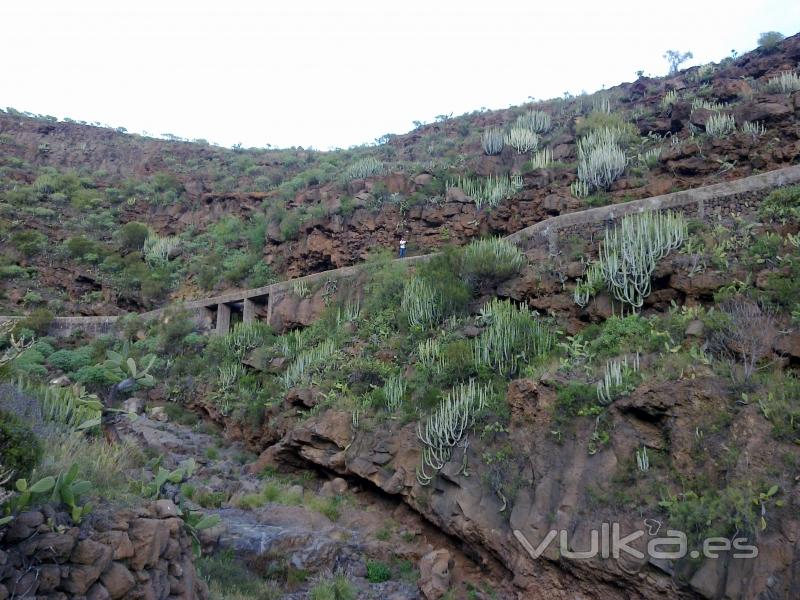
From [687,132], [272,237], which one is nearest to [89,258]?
[272,237]

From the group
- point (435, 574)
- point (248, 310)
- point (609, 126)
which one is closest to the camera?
point (435, 574)

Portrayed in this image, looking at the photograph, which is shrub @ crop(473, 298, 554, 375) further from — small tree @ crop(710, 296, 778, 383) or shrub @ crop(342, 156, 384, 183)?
shrub @ crop(342, 156, 384, 183)

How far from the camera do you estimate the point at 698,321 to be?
917cm

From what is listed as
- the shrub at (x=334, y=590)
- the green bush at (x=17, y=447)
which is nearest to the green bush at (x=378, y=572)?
the shrub at (x=334, y=590)

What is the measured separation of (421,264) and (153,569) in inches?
449

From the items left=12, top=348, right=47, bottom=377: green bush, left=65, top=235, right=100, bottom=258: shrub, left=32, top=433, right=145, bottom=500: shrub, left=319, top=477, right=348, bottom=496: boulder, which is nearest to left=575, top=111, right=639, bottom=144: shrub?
left=319, top=477, right=348, bottom=496: boulder

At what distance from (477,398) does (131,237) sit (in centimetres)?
2357

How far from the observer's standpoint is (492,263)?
13430 mm

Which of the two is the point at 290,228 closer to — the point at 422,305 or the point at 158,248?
the point at 158,248

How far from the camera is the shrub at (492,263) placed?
1327 cm

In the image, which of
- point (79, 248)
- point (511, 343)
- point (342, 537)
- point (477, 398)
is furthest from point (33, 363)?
point (511, 343)

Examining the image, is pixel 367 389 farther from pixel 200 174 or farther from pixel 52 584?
pixel 200 174

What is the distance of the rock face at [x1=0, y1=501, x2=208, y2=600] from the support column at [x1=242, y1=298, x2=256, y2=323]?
13995mm

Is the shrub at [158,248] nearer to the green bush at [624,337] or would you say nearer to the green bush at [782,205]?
the green bush at [624,337]
